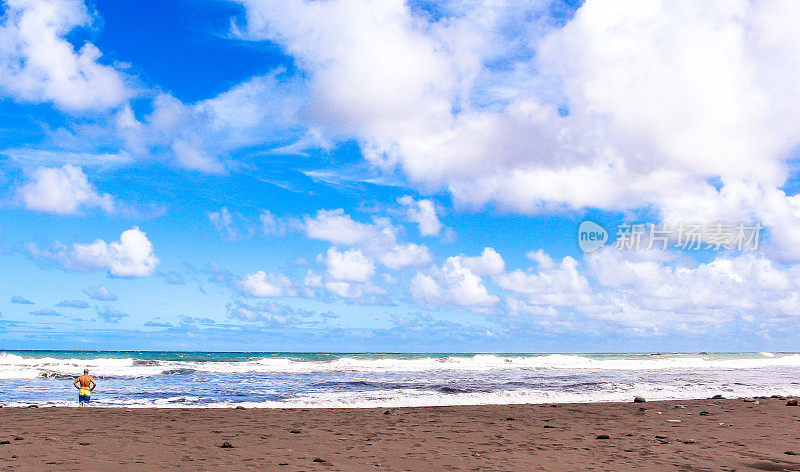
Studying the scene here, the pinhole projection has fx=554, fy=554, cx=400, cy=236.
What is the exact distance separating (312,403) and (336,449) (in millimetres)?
9274

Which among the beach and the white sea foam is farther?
the white sea foam

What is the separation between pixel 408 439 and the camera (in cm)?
1008

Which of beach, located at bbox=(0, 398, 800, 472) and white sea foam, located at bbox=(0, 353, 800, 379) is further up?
beach, located at bbox=(0, 398, 800, 472)

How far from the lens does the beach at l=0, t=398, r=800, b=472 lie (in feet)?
25.8

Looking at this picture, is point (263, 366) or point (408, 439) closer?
point (408, 439)

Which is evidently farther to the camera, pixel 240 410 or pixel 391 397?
pixel 391 397

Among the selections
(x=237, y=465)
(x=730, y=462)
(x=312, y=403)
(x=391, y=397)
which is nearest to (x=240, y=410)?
(x=312, y=403)

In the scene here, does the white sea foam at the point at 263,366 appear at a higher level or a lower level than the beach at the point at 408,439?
lower

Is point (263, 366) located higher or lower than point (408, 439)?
lower

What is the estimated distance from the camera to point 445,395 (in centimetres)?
2023

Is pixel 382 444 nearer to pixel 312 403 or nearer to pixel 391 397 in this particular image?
pixel 312 403

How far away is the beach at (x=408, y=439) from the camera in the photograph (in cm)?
787

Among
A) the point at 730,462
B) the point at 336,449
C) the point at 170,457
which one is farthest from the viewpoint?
the point at 336,449

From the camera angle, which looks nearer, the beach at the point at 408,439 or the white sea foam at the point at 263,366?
the beach at the point at 408,439
